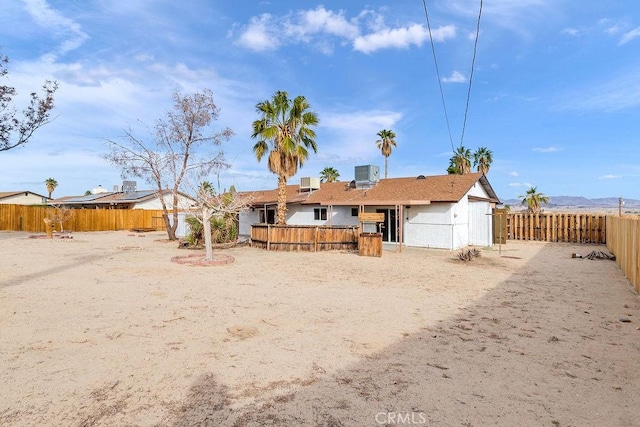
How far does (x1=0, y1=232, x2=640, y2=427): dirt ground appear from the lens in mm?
3469

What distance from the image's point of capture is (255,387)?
3.91 m

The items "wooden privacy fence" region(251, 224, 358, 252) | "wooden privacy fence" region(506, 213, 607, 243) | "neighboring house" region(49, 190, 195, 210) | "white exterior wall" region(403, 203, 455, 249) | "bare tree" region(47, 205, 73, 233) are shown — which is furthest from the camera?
"neighboring house" region(49, 190, 195, 210)

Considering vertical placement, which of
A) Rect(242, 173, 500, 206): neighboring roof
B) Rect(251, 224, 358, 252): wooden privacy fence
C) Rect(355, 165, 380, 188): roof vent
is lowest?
Rect(251, 224, 358, 252): wooden privacy fence

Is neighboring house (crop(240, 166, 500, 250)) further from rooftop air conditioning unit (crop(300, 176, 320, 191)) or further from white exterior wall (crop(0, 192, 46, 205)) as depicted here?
white exterior wall (crop(0, 192, 46, 205))

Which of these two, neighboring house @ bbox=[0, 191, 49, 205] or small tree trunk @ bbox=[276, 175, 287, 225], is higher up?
neighboring house @ bbox=[0, 191, 49, 205]

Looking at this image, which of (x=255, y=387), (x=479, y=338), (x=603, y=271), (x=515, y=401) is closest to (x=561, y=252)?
(x=603, y=271)

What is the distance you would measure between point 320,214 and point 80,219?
2424cm

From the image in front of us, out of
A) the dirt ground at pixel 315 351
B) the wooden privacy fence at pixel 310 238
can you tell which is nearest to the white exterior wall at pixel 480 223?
the wooden privacy fence at pixel 310 238

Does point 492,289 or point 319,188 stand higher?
point 319,188

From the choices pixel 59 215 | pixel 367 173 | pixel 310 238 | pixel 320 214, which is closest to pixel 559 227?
pixel 367 173

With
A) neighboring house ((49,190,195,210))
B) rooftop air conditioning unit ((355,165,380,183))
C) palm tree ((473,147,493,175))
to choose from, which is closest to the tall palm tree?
palm tree ((473,147,493,175))

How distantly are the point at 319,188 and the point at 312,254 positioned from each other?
10257mm

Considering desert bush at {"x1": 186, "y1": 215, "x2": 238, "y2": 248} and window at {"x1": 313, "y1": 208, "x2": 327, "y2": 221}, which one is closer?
desert bush at {"x1": 186, "y1": 215, "x2": 238, "y2": 248}

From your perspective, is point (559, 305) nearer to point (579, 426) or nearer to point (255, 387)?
point (579, 426)
